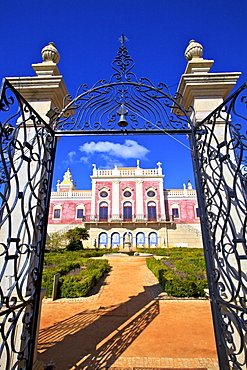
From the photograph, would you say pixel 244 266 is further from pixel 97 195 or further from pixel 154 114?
pixel 97 195

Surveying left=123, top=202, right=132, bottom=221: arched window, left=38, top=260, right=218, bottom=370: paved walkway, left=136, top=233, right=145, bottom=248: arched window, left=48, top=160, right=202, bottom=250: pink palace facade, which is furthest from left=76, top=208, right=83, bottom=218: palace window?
left=38, top=260, right=218, bottom=370: paved walkway

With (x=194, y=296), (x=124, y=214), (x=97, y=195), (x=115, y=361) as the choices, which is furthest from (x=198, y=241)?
(x=115, y=361)

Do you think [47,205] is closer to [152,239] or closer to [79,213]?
[152,239]

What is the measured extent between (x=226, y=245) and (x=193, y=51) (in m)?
2.70

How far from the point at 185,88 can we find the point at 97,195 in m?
25.5

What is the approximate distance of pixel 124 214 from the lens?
89.8 feet

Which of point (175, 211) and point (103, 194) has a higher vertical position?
point (103, 194)

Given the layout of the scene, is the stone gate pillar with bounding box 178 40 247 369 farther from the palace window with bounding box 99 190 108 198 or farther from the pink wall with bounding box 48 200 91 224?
the pink wall with bounding box 48 200 91 224

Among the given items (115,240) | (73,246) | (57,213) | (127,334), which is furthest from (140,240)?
(127,334)

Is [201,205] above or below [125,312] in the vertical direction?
above

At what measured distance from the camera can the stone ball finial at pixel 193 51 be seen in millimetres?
3150

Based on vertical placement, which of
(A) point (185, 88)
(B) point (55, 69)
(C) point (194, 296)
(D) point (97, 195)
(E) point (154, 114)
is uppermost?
(D) point (97, 195)

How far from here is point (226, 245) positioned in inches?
90.4

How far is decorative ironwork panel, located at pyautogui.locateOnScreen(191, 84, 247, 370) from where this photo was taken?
1795 millimetres
